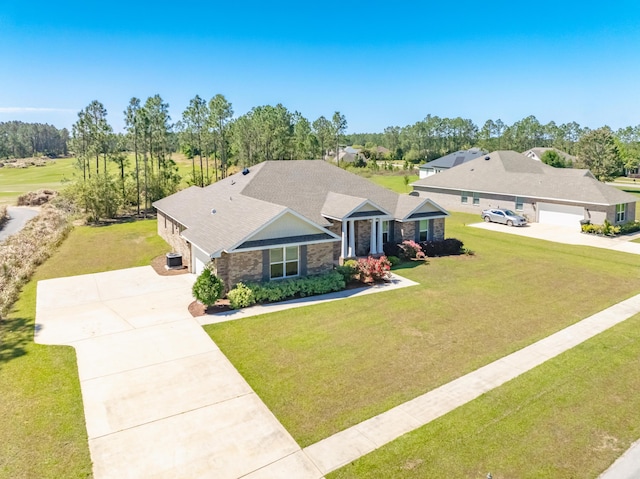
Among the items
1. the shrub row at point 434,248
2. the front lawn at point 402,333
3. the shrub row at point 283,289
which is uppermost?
the shrub row at point 434,248

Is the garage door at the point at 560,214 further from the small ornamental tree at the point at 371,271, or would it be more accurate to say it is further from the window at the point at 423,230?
the small ornamental tree at the point at 371,271

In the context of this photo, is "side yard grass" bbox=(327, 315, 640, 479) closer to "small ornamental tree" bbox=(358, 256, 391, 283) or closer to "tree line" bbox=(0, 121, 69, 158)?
"small ornamental tree" bbox=(358, 256, 391, 283)

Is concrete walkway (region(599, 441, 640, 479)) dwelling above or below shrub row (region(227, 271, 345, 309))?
below

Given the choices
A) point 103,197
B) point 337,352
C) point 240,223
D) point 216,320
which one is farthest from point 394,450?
point 103,197

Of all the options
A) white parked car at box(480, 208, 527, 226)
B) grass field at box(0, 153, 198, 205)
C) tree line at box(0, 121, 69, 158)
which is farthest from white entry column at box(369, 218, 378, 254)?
tree line at box(0, 121, 69, 158)

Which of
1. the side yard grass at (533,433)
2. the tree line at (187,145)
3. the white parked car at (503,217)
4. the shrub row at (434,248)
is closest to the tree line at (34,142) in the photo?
the tree line at (187,145)

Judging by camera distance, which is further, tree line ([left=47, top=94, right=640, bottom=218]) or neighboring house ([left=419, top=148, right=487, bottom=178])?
neighboring house ([left=419, top=148, right=487, bottom=178])

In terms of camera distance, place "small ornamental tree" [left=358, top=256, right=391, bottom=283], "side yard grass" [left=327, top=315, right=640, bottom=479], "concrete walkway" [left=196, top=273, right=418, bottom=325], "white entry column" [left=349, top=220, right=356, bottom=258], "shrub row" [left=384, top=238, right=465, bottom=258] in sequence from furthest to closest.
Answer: "shrub row" [left=384, top=238, right=465, bottom=258], "white entry column" [left=349, top=220, right=356, bottom=258], "small ornamental tree" [left=358, top=256, right=391, bottom=283], "concrete walkway" [left=196, top=273, right=418, bottom=325], "side yard grass" [left=327, top=315, right=640, bottom=479]
